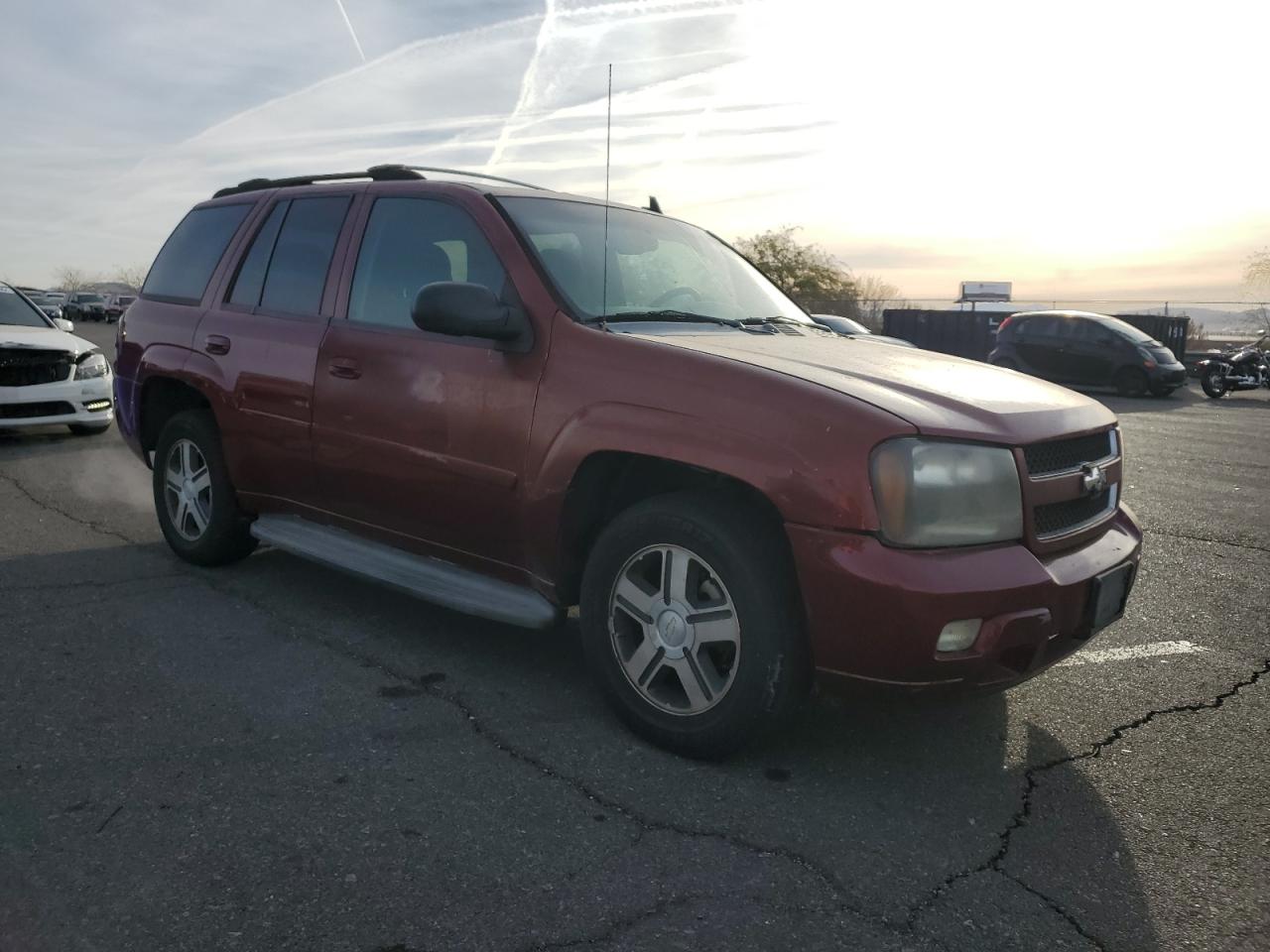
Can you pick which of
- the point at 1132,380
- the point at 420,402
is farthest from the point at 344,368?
the point at 1132,380

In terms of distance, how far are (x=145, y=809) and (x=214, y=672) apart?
1.08 metres

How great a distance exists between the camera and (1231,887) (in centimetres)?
271

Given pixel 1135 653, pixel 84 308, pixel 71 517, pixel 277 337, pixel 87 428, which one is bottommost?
pixel 1135 653

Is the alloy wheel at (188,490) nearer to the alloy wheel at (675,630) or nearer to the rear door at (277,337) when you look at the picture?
the rear door at (277,337)

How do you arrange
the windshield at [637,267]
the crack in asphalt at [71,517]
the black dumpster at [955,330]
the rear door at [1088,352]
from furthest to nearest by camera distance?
the black dumpster at [955,330], the rear door at [1088,352], the crack in asphalt at [71,517], the windshield at [637,267]

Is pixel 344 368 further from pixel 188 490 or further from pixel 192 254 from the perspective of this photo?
pixel 192 254

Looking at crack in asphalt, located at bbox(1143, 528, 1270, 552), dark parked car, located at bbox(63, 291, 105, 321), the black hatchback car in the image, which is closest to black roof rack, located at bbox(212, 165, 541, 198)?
crack in asphalt, located at bbox(1143, 528, 1270, 552)

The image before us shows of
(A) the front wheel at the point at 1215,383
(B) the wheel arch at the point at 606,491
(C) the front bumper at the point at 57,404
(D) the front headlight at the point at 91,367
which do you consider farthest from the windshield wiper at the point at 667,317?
(A) the front wheel at the point at 1215,383

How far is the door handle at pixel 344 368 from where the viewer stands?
427cm

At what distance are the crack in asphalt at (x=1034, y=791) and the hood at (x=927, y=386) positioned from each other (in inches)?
40.7

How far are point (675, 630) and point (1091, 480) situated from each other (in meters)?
1.39

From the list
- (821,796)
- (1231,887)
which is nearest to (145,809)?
(821,796)

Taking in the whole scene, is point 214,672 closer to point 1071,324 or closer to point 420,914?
point 420,914

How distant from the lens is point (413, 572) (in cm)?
411
